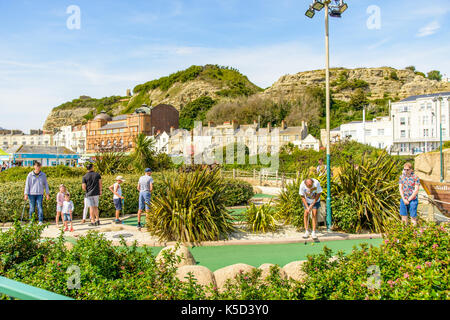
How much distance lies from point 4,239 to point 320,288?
158 inches

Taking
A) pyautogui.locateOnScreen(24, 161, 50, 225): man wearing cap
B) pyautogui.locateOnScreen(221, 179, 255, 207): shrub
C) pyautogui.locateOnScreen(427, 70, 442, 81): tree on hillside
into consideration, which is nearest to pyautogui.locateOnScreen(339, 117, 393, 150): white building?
pyautogui.locateOnScreen(221, 179, 255, 207): shrub

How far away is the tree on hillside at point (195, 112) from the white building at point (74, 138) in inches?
1313

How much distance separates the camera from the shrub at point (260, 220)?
912 centimetres

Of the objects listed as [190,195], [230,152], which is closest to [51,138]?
[230,152]

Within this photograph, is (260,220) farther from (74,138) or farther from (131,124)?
(74,138)

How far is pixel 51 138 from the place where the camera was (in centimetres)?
13150

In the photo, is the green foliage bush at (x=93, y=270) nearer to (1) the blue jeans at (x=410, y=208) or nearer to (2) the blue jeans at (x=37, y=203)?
(2) the blue jeans at (x=37, y=203)

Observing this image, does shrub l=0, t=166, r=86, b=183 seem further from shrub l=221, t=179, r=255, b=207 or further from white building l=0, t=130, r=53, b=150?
white building l=0, t=130, r=53, b=150

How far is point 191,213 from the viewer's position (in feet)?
26.6

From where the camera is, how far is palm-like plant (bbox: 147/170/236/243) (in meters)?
8.05

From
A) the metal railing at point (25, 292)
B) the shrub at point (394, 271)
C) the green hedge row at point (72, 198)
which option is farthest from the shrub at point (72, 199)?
the metal railing at point (25, 292)

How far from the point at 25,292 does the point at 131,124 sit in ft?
317

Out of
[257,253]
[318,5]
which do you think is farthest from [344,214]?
[318,5]
